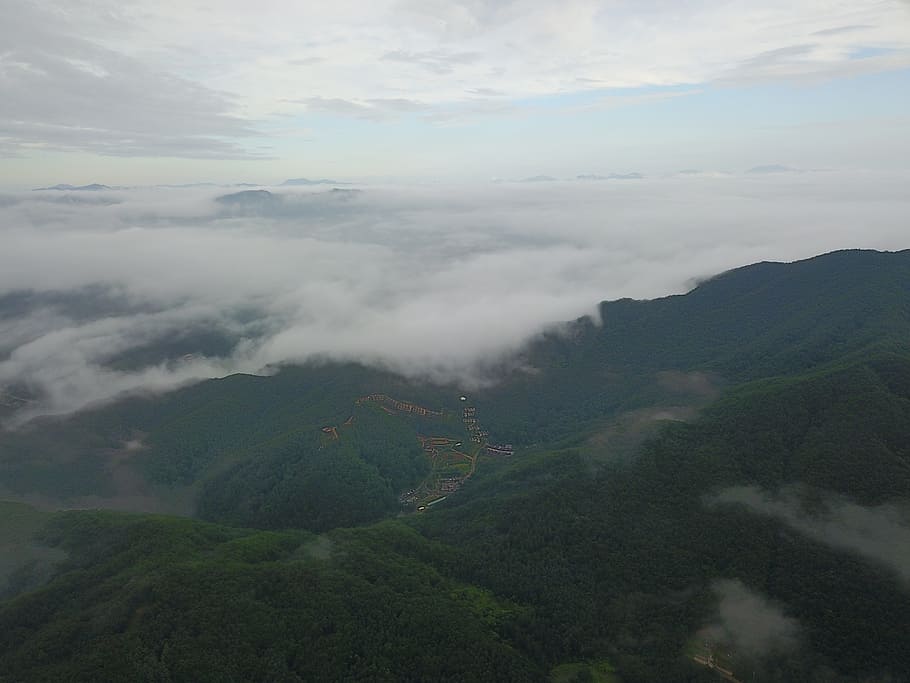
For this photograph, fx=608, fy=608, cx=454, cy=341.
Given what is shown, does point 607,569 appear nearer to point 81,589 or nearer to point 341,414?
point 81,589

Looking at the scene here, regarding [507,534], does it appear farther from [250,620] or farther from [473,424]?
[473,424]

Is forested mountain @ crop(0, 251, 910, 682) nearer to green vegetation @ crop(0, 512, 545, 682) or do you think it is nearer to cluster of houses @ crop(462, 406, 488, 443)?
green vegetation @ crop(0, 512, 545, 682)

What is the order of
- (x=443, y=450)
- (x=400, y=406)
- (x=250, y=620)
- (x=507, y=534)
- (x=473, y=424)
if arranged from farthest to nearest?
(x=400, y=406), (x=473, y=424), (x=443, y=450), (x=507, y=534), (x=250, y=620)

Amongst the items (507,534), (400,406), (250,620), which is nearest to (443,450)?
(400,406)

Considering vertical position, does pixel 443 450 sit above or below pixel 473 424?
below

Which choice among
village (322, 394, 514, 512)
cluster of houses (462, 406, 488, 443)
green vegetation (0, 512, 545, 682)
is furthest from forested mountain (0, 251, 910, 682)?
cluster of houses (462, 406, 488, 443)

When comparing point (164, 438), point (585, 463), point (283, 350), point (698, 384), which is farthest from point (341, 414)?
point (698, 384)

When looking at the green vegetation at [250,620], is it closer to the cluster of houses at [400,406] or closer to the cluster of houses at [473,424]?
the cluster of houses at [473,424]

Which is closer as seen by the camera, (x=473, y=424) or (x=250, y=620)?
(x=250, y=620)
